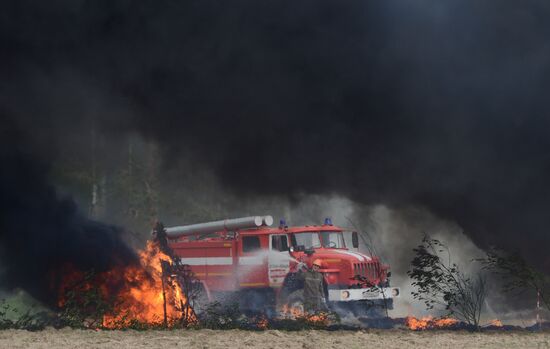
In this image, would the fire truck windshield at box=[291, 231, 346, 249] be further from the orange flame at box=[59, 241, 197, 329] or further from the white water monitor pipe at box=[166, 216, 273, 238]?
the orange flame at box=[59, 241, 197, 329]

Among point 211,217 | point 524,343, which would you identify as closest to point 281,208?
point 211,217

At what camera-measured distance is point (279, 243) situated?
21094mm

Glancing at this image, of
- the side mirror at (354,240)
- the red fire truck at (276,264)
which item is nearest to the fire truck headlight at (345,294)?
the red fire truck at (276,264)

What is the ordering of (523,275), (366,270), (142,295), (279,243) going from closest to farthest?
1. (523,275)
2. (142,295)
3. (366,270)
4. (279,243)

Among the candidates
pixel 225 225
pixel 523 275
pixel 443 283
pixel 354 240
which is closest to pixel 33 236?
pixel 225 225

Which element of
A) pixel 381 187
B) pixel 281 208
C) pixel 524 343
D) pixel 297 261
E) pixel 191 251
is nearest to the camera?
pixel 524 343

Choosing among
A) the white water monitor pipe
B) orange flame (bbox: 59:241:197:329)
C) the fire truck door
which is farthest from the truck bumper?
orange flame (bbox: 59:241:197:329)

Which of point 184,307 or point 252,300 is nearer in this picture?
point 184,307

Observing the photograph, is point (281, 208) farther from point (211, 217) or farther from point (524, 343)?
point (524, 343)

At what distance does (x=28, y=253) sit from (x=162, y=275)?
10.4 ft

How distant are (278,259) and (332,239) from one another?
1733mm

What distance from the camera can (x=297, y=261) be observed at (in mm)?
20672

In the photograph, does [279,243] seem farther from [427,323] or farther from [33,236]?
[33,236]

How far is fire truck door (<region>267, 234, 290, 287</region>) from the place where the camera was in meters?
20.8
